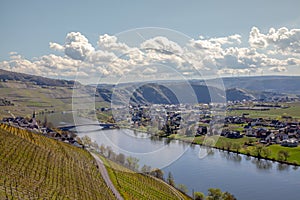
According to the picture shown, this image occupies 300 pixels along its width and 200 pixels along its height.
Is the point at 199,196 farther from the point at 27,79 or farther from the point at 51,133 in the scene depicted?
the point at 27,79

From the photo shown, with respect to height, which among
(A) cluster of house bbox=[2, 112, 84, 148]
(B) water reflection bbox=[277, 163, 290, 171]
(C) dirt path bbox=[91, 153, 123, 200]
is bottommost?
(B) water reflection bbox=[277, 163, 290, 171]

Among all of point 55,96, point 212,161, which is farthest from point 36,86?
point 212,161

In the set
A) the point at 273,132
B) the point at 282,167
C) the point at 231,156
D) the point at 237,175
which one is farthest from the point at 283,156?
the point at 273,132

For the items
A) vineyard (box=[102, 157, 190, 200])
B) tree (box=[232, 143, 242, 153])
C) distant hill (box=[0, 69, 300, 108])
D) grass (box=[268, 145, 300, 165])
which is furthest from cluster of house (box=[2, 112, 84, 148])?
distant hill (box=[0, 69, 300, 108])

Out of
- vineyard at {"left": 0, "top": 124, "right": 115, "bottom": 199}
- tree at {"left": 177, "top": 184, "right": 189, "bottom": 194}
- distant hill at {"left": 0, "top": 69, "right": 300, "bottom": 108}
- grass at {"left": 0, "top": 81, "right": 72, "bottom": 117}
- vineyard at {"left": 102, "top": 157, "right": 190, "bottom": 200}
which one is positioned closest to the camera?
distant hill at {"left": 0, "top": 69, "right": 300, "bottom": 108}

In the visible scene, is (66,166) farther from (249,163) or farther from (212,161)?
(249,163)

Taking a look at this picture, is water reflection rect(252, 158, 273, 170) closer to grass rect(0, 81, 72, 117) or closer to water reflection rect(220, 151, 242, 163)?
water reflection rect(220, 151, 242, 163)

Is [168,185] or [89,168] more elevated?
[89,168]
